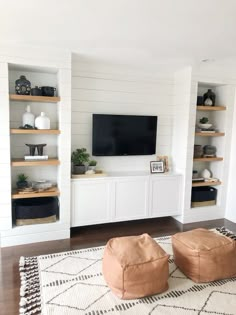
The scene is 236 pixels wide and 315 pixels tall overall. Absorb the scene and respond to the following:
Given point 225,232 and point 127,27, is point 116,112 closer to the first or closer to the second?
point 127,27

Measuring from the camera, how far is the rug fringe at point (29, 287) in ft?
7.06

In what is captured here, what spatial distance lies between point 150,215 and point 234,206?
143cm

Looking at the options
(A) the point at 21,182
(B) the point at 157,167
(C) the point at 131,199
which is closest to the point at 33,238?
(A) the point at 21,182

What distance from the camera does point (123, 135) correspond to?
3.97 m

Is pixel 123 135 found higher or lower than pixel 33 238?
higher

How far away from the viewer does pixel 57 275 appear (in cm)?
261

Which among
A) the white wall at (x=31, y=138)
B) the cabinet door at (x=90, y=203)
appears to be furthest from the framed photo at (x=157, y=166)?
the white wall at (x=31, y=138)

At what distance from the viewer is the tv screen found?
12.6 feet

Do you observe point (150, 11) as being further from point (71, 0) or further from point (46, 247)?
point (46, 247)

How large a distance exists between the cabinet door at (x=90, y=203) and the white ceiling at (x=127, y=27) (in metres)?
1.73

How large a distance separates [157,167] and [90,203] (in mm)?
1218

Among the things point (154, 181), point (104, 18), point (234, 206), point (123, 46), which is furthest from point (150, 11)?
point (234, 206)

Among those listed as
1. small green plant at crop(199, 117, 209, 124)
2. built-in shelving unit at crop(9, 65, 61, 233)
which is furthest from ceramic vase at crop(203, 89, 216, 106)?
built-in shelving unit at crop(9, 65, 61, 233)

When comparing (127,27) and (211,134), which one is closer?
(127,27)
